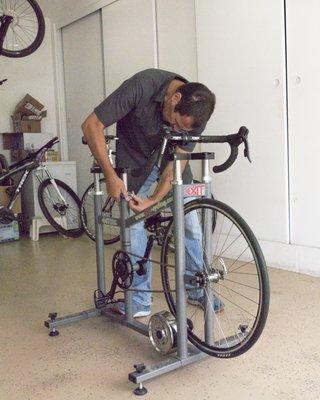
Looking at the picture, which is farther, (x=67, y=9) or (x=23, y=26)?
(x=67, y=9)

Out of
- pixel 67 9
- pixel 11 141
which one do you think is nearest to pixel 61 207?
pixel 11 141

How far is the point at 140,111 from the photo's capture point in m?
1.89

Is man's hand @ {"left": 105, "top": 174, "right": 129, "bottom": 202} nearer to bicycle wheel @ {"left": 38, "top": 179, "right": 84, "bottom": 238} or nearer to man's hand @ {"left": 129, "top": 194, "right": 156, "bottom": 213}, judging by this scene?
man's hand @ {"left": 129, "top": 194, "right": 156, "bottom": 213}

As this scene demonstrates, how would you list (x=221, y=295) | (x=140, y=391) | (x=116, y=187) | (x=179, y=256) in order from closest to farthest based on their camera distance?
(x=140, y=391)
(x=179, y=256)
(x=116, y=187)
(x=221, y=295)

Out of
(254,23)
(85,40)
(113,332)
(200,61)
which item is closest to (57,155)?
(85,40)

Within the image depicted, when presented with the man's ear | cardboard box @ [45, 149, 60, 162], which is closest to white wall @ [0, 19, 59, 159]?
cardboard box @ [45, 149, 60, 162]

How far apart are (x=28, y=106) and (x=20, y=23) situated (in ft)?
2.81

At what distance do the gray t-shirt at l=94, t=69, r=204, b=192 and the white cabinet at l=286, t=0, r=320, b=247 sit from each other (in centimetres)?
113

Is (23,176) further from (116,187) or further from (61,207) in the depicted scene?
(116,187)

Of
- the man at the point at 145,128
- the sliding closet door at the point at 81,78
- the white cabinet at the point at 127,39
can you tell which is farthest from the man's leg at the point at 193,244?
the sliding closet door at the point at 81,78

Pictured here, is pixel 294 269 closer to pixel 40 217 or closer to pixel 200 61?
pixel 200 61

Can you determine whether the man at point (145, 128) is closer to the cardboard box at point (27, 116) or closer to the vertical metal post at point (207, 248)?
the vertical metal post at point (207, 248)

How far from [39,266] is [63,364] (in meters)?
1.65

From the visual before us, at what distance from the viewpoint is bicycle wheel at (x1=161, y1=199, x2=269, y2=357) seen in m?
1.43
